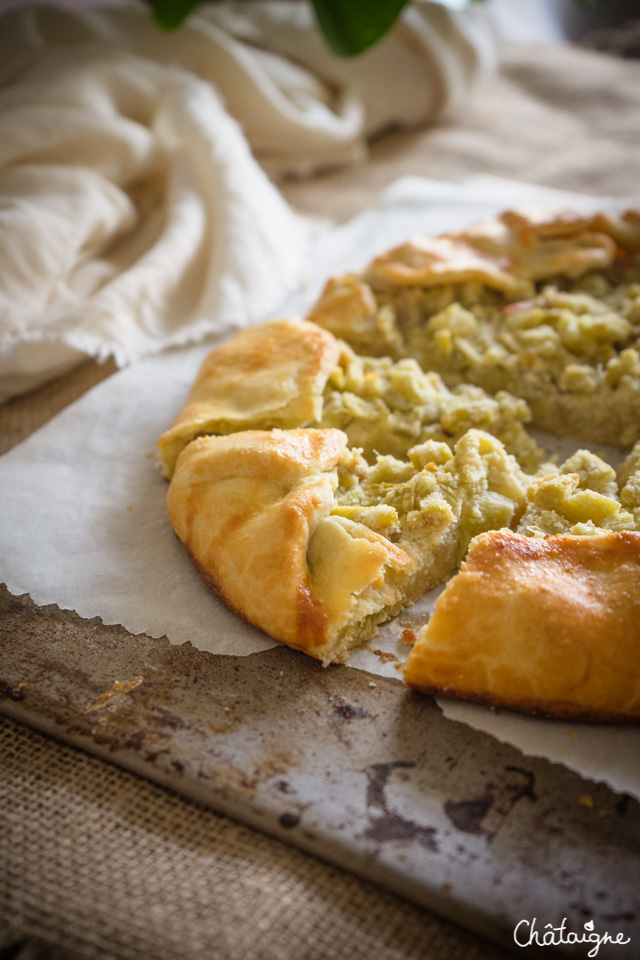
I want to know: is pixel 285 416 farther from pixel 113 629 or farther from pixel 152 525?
pixel 113 629

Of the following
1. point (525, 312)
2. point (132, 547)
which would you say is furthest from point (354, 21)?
point (132, 547)

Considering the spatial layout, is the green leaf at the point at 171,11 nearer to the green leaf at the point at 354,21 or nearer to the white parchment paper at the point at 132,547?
the green leaf at the point at 354,21

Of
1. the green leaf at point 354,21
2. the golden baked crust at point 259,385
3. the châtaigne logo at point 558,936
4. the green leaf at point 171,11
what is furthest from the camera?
the green leaf at point 171,11

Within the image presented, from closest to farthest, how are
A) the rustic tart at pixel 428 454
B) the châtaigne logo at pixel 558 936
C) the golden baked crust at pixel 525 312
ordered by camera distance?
the châtaigne logo at pixel 558 936 → the rustic tart at pixel 428 454 → the golden baked crust at pixel 525 312

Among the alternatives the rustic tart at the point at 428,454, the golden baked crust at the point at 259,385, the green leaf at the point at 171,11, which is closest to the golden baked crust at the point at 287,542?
the rustic tart at the point at 428,454

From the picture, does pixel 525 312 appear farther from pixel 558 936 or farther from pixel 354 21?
pixel 558 936

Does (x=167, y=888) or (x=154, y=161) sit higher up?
(x=154, y=161)
